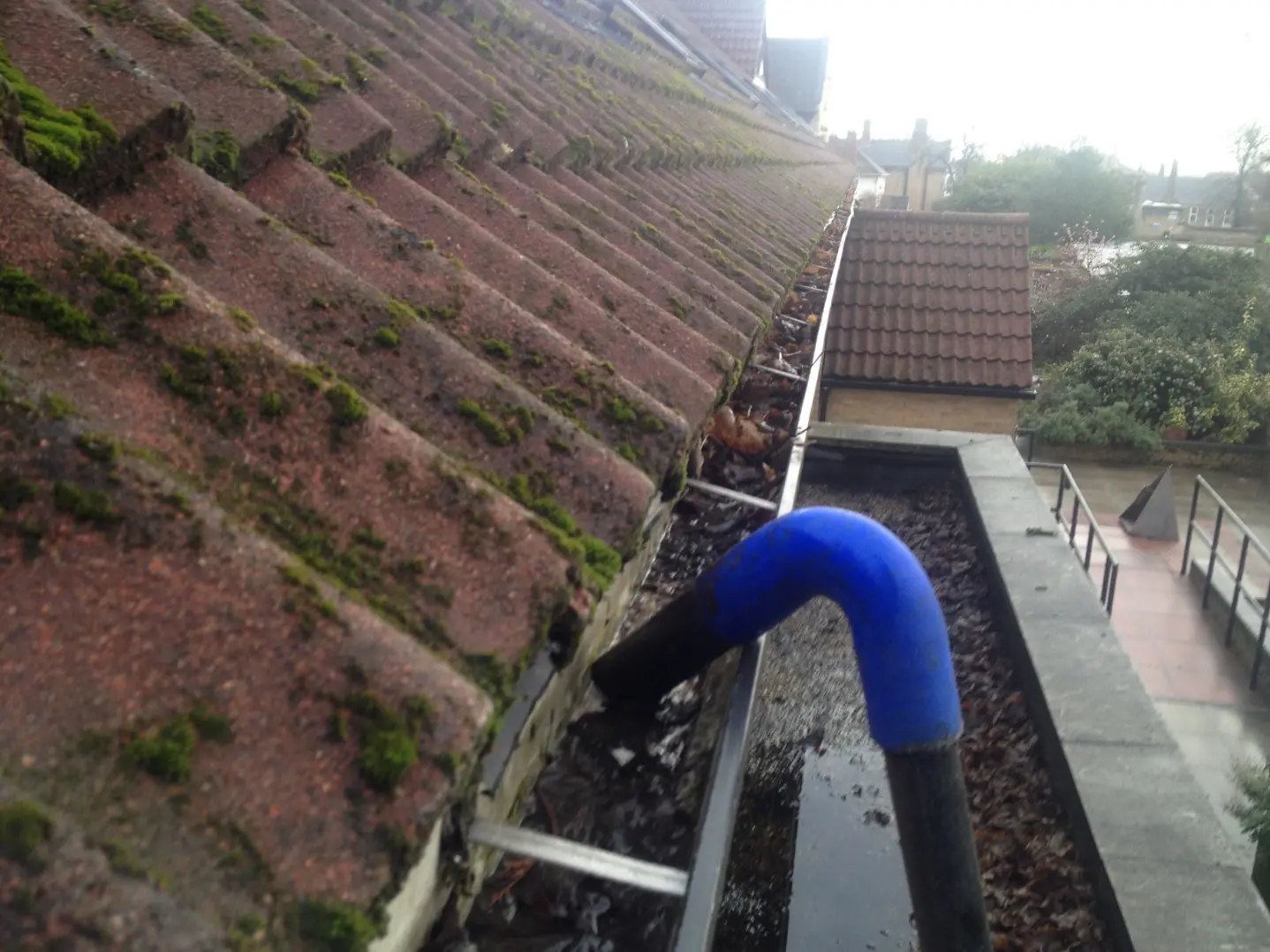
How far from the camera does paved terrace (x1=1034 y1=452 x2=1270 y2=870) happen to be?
8.52m

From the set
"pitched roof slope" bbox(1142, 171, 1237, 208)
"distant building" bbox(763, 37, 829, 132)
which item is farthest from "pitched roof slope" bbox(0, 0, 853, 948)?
"pitched roof slope" bbox(1142, 171, 1237, 208)

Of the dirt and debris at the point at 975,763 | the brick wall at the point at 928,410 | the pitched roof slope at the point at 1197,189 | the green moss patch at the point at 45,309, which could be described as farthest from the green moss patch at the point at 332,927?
the pitched roof slope at the point at 1197,189

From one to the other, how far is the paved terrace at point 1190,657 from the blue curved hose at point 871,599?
575cm

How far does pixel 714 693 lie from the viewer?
188cm

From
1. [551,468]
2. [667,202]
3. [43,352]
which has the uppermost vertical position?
[667,202]

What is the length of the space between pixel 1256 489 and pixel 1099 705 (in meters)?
17.4

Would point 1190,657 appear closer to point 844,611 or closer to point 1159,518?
point 1159,518

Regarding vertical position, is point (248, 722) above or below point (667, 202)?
below

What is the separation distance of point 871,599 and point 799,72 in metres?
26.6

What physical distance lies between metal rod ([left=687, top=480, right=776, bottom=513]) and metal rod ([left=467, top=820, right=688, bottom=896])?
4.04ft

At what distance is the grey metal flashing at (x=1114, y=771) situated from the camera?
2699 millimetres

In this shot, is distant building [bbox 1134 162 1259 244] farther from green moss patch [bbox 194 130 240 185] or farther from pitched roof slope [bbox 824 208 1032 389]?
green moss patch [bbox 194 130 240 185]

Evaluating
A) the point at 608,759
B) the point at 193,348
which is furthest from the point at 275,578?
the point at 608,759

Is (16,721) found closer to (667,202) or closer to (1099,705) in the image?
(667,202)
